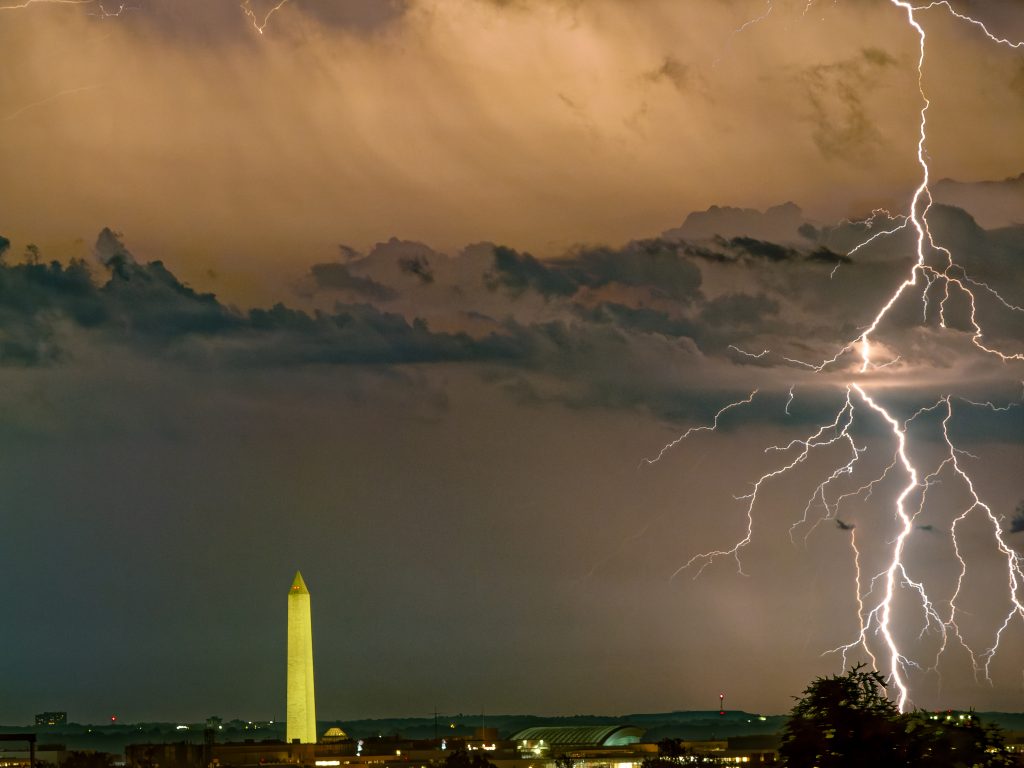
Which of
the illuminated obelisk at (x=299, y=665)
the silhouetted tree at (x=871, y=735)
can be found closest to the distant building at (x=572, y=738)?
the illuminated obelisk at (x=299, y=665)

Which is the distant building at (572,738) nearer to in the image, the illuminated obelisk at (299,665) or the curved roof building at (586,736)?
the curved roof building at (586,736)

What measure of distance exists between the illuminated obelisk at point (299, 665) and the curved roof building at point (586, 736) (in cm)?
3500

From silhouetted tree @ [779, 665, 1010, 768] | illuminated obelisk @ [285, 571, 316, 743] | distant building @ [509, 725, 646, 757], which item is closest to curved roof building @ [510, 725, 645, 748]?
distant building @ [509, 725, 646, 757]

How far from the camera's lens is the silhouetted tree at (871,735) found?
46.3 meters

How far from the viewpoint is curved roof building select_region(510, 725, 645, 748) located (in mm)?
167625

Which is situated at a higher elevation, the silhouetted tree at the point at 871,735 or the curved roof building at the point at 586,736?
the curved roof building at the point at 586,736

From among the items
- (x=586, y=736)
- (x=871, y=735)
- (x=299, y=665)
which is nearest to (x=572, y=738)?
(x=586, y=736)

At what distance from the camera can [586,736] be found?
172 m

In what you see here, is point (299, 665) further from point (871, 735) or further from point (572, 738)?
point (871, 735)

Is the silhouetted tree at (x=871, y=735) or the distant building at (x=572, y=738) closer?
the silhouetted tree at (x=871, y=735)

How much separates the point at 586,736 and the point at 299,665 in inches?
2132

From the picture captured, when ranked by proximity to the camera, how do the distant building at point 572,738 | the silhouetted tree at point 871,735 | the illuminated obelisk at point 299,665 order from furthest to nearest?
the distant building at point 572,738
the illuminated obelisk at point 299,665
the silhouetted tree at point 871,735

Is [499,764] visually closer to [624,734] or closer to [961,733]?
[624,734]

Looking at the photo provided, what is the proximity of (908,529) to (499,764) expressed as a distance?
77.0 meters
